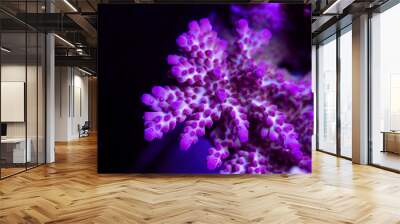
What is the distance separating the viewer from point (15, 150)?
259 inches

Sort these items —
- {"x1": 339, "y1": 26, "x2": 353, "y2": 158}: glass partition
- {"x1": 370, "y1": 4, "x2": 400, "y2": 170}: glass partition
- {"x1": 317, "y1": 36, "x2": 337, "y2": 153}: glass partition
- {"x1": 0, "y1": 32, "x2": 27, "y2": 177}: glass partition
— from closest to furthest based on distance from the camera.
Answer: {"x1": 0, "y1": 32, "x2": 27, "y2": 177}: glass partition
{"x1": 370, "y1": 4, "x2": 400, "y2": 170}: glass partition
{"x1": 339, "y1": 26, "x2": 353, "y2": 158}: glass partition
{"x1": 317, "y1": 36, "x2": 337, "y2": 153}: glass partition

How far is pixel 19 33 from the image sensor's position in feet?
21.0

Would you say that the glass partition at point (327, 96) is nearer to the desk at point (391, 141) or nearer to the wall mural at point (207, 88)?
the desk at point (391, 141)

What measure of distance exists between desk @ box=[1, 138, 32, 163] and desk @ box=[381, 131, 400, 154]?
6.83m

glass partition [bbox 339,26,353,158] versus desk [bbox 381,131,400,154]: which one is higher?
glass partition [bbox 339,26,353,158]

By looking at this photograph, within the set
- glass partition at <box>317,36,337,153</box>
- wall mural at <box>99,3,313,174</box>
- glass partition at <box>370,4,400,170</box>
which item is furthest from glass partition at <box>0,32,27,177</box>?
glass partition at <box>317,36,337,153</box>

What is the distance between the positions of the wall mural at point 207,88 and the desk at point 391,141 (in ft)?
6.55

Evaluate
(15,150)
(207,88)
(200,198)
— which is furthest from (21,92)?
(200,198)

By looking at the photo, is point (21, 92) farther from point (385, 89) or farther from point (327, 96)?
point (327, 96)

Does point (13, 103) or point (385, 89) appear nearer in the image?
point (13, 103)

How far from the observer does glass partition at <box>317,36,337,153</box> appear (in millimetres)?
9484

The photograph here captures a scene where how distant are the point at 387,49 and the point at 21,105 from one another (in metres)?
6.88

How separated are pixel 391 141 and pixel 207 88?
3.81 metres

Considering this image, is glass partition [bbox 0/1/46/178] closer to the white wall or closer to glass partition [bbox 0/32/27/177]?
glass partition [bbox 0/32/27/177]
